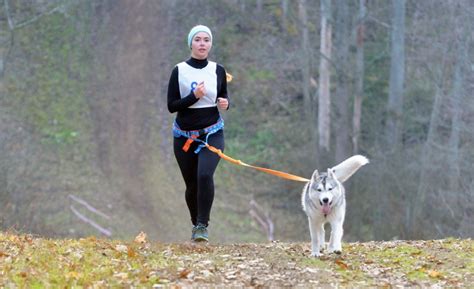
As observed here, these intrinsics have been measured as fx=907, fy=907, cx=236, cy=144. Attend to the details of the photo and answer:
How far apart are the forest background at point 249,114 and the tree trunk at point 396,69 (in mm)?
57

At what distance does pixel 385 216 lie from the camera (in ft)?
70.8

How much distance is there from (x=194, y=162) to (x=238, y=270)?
185 centimetres

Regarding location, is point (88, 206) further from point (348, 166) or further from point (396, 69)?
point (348, 166)

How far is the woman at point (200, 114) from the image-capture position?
976 centimetres

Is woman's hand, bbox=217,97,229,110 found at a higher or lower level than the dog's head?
higher

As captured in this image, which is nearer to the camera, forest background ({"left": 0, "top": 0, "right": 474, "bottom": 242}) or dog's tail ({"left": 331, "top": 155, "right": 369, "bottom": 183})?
dog's tail ({"left": 331, "top": 155, "right": 369, "bottom": 183})

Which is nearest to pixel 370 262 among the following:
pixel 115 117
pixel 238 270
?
pixel 238 270

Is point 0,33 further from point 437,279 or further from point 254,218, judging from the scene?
point 437,279

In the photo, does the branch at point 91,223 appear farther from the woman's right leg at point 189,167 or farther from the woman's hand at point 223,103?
the woman's hand at point 223,103

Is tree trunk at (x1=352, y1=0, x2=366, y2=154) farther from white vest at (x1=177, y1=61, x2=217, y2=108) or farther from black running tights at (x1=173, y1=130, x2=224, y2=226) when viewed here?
white vest at (x1=177, y1=61, x2=217, y2=108)

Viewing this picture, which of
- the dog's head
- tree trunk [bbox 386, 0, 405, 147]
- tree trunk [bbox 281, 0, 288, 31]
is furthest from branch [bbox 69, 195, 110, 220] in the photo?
the dog's head

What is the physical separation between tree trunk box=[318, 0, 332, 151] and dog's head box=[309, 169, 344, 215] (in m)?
16.5

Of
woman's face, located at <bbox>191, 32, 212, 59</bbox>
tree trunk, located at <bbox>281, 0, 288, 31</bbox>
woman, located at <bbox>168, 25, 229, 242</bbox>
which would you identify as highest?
tree trunk, located at <bbox>281, 0, 288, 31</bbox>

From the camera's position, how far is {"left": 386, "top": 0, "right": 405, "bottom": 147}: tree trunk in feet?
79.6
